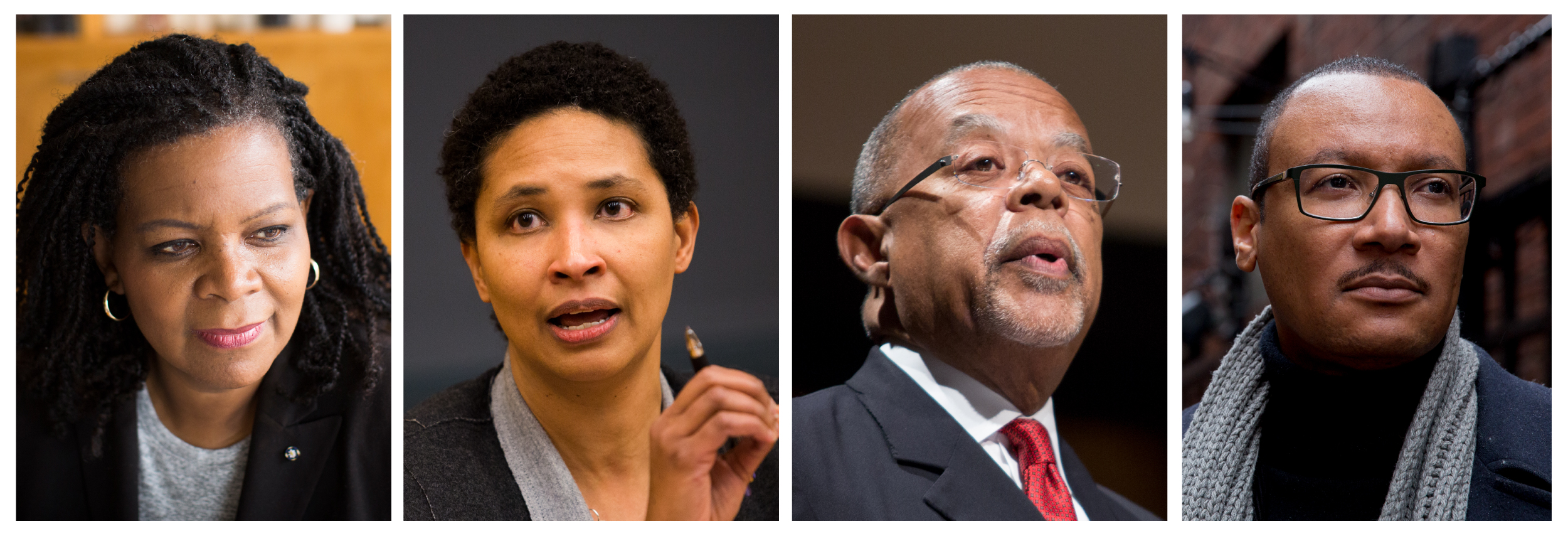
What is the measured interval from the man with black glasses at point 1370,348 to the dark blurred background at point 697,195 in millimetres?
1032

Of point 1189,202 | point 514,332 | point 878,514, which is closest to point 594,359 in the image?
point 514,332

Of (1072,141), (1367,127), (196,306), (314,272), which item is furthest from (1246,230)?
(196,306)

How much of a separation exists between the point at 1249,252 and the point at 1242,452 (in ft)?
1.38

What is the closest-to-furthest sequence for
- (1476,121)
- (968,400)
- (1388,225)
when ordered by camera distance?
(1388,225) < (968,400) < (1476,121)

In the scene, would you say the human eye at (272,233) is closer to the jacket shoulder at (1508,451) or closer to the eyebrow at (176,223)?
the eyebrow at (176,223)

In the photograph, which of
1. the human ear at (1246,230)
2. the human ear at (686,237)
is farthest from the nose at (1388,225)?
the human ear at (686,237)

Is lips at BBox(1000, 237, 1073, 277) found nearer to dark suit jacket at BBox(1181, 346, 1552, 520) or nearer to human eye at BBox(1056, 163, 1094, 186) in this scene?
human eye at BBox(1056, 163, 1094, 186)

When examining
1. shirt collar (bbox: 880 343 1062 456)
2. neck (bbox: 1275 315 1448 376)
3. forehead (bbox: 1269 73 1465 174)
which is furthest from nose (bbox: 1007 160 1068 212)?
neck (bbox: 1275 315 1448 376)

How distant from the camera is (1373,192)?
214 centimetres

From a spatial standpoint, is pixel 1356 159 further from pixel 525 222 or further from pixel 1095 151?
pixel 525 222

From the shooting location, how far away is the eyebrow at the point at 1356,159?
2150mm

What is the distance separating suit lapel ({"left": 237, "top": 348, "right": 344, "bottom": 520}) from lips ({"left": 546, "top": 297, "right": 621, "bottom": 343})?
0.56m

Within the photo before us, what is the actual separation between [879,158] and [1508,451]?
139 centimetres

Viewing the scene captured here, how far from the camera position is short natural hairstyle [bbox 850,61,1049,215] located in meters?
2.25
